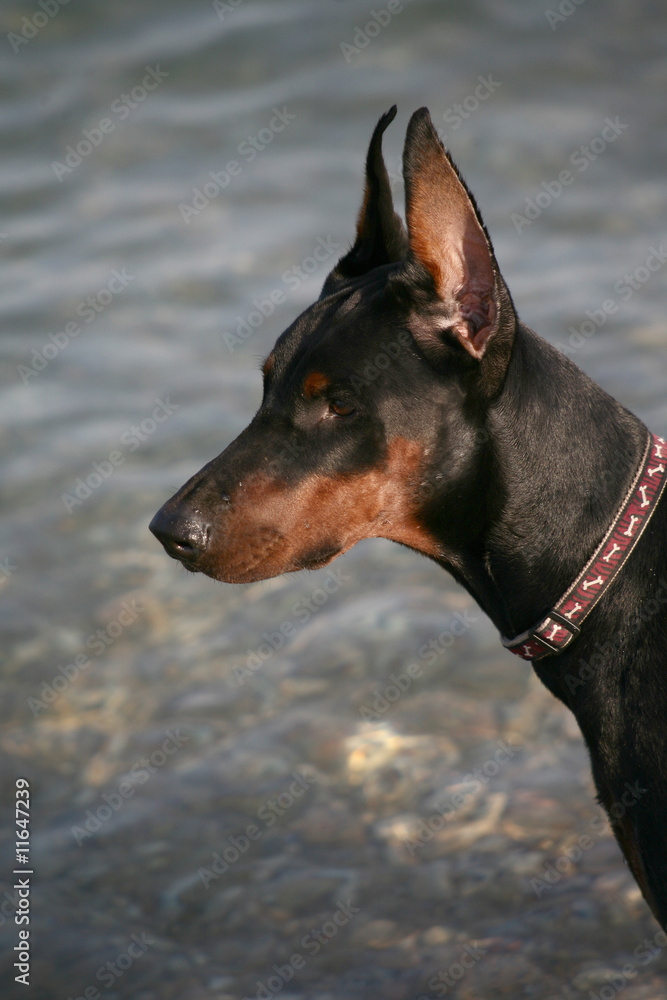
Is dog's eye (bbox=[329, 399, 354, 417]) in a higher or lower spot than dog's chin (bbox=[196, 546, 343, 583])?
higher

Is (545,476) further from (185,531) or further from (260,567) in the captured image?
(185,531)

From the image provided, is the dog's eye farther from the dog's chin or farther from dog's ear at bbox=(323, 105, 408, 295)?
dog's ear at bbox=(323, 105, 408, 295)

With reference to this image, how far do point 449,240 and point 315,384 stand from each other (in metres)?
0.48

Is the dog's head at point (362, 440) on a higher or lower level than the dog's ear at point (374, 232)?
lower

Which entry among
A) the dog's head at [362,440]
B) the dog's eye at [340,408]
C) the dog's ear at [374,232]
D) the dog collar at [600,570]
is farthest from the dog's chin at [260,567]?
the dog's ear at [374,232]

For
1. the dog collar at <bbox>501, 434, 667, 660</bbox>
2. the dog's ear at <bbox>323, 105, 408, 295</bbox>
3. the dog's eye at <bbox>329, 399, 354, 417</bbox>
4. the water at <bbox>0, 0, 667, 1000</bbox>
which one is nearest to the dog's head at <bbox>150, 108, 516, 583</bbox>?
the dog's eye at <bbox>329, 399, 354, 417</bbox>

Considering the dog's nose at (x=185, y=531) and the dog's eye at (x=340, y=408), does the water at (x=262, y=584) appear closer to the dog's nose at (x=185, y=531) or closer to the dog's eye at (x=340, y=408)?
the dog's nose at (x=185, y=531)

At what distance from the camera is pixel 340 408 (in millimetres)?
2719

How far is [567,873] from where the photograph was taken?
3631 mm

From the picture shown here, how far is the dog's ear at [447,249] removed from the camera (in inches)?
94.7

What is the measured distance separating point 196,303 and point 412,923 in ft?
15.6

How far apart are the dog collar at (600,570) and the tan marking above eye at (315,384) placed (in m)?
0.77

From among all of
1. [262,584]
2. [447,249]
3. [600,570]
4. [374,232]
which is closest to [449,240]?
[447,249]

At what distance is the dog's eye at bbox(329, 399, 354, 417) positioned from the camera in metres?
2.71
